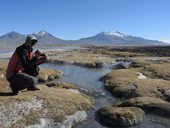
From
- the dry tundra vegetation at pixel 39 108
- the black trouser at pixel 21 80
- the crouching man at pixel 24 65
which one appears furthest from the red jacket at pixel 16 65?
the dry tundra vegetation at pixel 39 108

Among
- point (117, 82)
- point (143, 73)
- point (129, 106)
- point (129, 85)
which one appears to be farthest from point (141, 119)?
point (143, 73)

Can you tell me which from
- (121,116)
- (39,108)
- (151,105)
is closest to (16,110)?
(39,108)

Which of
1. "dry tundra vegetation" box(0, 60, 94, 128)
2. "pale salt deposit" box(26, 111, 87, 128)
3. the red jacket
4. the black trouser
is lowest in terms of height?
"pale salt deposit" box(26, 111, 87, 128)

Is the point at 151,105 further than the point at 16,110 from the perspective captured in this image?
Yes

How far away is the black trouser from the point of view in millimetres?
22672

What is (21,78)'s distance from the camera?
895 inches

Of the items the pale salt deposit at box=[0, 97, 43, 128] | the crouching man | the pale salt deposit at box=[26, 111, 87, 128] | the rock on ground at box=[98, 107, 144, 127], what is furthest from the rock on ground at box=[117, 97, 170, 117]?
the crouching man

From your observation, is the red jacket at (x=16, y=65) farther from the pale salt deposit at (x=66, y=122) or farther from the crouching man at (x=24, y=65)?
the pale salt deposit at (x=66, y=122)

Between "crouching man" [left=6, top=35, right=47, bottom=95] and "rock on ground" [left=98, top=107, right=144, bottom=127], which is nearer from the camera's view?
"crouching man" [left=6, top=35, right=47, bottom=95]

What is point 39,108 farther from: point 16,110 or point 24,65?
point 24,65

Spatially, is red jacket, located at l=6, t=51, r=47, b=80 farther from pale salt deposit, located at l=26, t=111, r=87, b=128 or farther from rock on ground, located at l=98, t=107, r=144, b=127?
rock on ground, located at l=98, t=107, r=144, b=127

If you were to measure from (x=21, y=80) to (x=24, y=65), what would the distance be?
122 cm

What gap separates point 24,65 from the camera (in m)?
22.3

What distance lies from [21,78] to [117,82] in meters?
18.9
